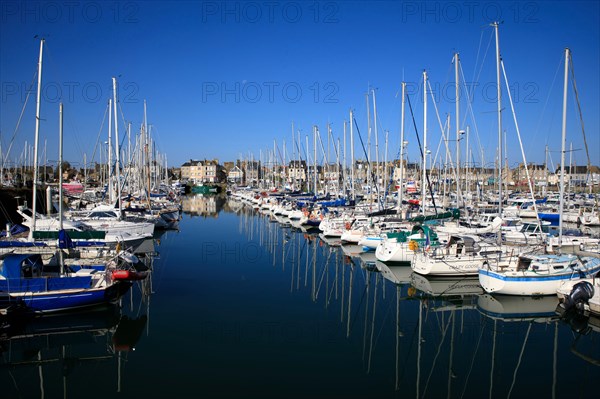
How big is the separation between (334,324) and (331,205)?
34.0 metres

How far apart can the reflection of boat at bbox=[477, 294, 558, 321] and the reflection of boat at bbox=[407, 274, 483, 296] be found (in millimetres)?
1177

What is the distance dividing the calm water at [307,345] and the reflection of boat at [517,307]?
0.24 feet

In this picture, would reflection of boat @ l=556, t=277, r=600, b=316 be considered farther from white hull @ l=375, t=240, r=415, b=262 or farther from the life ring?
white hull @ l=375, t=240, r=415, b=262

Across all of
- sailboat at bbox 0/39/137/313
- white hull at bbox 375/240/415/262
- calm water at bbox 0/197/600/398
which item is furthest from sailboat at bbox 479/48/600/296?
sailboat at bbox 0/39/137/313

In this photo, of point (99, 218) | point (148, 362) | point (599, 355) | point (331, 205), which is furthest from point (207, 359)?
point (331, 205)

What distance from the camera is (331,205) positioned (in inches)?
2052

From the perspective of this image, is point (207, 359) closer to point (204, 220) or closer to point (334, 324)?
point (334, 324)

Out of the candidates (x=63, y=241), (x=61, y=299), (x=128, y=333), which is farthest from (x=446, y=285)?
(x=63, y=241)

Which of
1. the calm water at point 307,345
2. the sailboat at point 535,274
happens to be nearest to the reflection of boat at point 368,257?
the calm water at point 307,345

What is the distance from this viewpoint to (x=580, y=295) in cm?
1770

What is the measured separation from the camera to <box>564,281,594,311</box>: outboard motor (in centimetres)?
1770

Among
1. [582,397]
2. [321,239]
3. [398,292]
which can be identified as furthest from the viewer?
[321,239]

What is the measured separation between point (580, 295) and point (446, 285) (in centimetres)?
671

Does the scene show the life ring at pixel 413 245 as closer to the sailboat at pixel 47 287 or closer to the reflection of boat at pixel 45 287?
the sailboat at pixel 47 287
